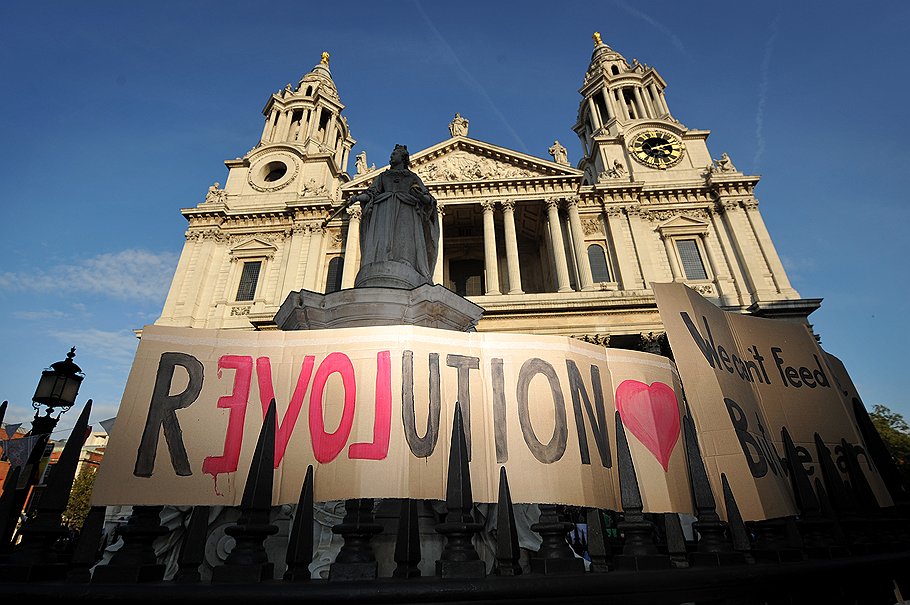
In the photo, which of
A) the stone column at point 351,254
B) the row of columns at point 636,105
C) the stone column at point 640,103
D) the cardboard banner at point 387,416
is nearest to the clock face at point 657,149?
the stone column at point 640,103

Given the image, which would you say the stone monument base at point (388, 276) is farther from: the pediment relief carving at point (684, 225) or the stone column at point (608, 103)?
the stone column at point (608, 103)

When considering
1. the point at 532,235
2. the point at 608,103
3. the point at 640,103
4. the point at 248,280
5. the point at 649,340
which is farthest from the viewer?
the point at 608,103

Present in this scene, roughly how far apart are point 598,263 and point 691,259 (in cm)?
531

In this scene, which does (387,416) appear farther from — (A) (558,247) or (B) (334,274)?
(B) (334,274)

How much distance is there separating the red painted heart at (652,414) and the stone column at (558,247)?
20.5 meters

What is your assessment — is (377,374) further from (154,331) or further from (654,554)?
(654,554)

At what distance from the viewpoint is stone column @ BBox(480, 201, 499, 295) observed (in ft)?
77.3

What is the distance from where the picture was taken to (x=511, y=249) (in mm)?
24781

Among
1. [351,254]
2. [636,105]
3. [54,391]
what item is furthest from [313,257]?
[636,105]

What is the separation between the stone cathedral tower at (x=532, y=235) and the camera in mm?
21844

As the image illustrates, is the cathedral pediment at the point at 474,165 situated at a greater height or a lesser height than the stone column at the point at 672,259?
greater

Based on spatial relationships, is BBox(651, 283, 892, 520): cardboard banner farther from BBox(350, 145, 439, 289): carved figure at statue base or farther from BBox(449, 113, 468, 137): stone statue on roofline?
BBox(449, 113, 468, 137): stone statue on roofline

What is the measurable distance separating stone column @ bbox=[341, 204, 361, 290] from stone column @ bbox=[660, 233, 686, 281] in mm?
17546

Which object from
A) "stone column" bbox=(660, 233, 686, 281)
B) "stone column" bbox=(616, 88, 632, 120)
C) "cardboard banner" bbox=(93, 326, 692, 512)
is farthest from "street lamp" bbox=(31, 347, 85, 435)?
"stone column" bbox=(616, 88, 632, 120)
